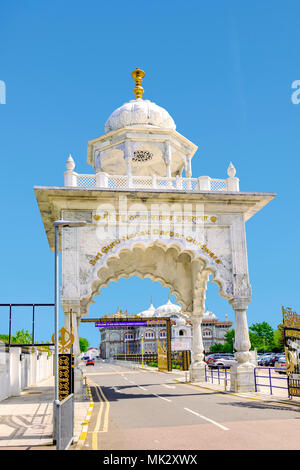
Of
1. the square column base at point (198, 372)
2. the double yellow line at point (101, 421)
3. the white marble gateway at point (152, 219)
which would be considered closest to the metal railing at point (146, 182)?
the white marble gateway at point (152, 219)

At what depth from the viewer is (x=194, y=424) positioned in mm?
11016

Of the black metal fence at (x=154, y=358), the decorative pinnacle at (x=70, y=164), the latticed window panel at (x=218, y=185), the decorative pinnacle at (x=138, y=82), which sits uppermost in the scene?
the decorative pinnacle at (x=138, y=82)

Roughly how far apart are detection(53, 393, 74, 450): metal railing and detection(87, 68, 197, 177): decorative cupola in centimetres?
1247

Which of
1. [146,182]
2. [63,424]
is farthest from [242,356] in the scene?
[63,424]

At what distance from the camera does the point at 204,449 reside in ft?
26.9

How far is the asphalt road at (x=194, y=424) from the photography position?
28.7ft

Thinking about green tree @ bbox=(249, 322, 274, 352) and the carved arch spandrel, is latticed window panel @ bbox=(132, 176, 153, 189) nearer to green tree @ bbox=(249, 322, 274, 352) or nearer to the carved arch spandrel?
the carved arch spandrel

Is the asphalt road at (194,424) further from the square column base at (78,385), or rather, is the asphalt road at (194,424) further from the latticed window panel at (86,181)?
the latticed window panel at (86,181)

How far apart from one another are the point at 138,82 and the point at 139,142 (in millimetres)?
4689

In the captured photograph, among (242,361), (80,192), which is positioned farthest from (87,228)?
(242,361)

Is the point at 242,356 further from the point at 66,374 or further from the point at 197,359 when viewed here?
the point at 66,374

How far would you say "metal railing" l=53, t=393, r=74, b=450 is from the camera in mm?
7918

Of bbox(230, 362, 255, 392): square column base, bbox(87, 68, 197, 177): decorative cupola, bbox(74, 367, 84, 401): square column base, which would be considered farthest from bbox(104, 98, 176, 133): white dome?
bbox(230, 362, 255, 392): square column base
